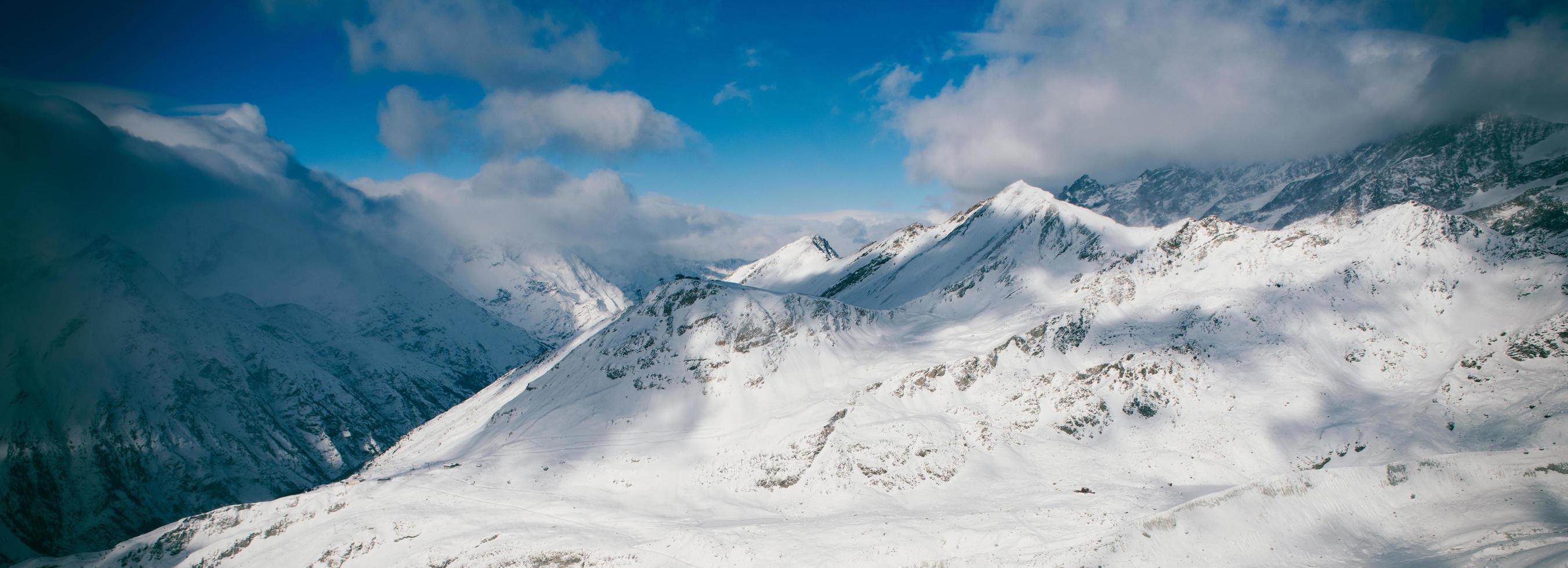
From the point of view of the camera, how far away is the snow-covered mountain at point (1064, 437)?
89.1ft

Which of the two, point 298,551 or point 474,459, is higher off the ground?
point 474,459

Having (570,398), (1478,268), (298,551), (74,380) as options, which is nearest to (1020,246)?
(1478,268)

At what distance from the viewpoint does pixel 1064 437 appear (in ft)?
196

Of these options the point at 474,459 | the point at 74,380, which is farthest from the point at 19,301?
the point at 474,459

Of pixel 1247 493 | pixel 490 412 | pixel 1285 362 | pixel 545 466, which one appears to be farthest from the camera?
pixel 490 412

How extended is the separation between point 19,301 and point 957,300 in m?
237

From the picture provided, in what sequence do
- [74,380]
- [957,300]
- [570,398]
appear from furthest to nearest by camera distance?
1. [74,380]
2. [957,300]
3. [570,398]

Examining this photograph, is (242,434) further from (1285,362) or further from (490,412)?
(1285,362)

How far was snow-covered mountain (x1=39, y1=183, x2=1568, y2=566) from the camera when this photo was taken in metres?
27.2

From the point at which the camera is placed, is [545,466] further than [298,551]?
Yes

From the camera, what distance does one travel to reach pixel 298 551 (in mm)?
55906

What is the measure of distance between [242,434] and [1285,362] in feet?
813

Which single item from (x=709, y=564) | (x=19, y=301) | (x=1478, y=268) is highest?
(x=19, y=301)

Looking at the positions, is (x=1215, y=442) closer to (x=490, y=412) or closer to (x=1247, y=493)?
(x=1247, y=493)
